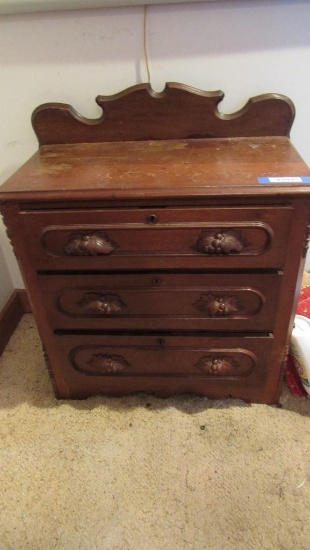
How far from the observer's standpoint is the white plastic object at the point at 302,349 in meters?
1.03

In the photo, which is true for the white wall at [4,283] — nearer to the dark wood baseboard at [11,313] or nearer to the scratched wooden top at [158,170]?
the dark wood baseboard at [11,313]

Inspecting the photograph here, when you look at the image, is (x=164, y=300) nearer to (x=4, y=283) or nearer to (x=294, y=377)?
(x=294, y=377)

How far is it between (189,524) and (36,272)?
29.0 inches

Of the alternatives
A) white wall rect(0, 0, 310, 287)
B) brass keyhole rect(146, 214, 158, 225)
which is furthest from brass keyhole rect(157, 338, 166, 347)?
white wall rect(0, 0, 310, 287)

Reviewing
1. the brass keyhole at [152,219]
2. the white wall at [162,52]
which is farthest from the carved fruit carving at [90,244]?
the white wall at [162,52]

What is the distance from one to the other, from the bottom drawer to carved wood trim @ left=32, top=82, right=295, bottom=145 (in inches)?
23.2

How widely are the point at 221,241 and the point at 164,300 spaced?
22 cm

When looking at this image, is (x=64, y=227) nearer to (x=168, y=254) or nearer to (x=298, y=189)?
(x=168, y=254)

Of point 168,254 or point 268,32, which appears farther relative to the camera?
point 268,32

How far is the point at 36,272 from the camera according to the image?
891 mm

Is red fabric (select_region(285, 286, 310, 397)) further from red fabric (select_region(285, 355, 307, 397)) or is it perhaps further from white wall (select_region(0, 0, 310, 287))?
white wall (select_region(0, 0, 310, 287))

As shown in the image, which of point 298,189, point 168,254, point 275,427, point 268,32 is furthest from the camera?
point 275,427

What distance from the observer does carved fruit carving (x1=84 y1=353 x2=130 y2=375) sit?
1.04 m

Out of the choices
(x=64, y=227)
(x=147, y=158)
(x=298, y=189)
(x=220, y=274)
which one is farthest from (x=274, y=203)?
(x=64, y=227)
